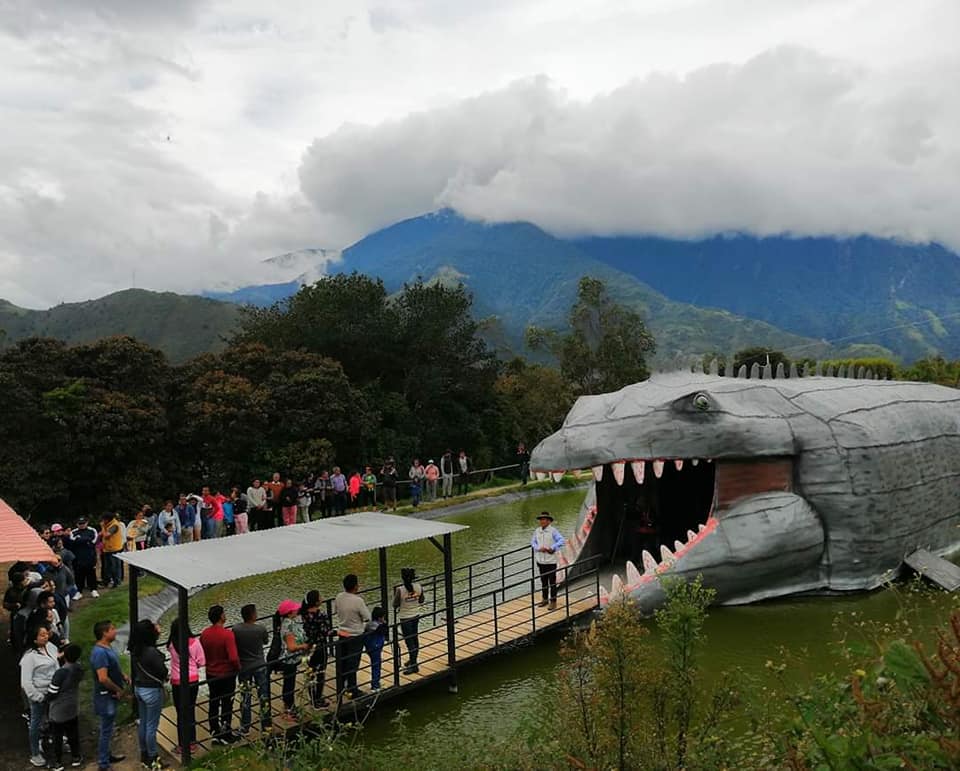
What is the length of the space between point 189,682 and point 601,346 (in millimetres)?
32524

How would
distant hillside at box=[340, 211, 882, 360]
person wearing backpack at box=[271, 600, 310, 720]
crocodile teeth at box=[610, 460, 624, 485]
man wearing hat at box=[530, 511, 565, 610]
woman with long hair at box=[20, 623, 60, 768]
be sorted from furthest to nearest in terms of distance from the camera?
distant hillside at box=[340, 211, 882, 360] → man wearing hat at box=[530, 511, 565, 610] → crocodile teeth at box=[610, 460, 624, 485] → person wearing backpack at box=[271, 600, 310, 720] → woman with long hair at box=[20, 623, 60, 768]

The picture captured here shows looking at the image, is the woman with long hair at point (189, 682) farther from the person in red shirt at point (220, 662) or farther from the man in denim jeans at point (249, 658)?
the man in denim jeans at point (249, 658)

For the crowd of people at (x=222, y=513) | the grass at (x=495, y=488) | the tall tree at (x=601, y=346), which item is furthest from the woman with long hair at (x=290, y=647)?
the tall tree at (x=601, y=346)

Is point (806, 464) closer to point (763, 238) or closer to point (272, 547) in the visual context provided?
point (272, 547)

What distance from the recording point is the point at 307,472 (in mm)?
19719

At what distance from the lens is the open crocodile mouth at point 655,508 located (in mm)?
9602

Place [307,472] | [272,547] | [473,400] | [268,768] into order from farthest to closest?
[473,400] → [307,472] → [272,547] → [268,768]

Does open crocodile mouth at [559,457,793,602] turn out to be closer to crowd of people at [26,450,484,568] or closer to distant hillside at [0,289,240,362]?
crowd of people at [26,450,484,568]

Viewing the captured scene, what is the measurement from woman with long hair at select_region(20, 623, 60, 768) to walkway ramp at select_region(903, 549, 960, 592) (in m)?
9.90

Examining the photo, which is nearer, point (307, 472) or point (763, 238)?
point (307, 472)

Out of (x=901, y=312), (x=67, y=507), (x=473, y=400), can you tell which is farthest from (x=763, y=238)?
(x=67, y=507)

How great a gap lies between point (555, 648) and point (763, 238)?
206 metres

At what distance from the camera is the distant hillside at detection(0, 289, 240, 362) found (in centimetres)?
9331

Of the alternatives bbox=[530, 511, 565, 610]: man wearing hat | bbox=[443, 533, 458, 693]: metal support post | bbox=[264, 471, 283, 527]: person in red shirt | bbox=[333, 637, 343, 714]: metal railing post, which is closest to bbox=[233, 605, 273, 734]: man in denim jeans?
bbox=[333, 637, 343, 714]: metal railing post
